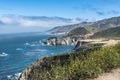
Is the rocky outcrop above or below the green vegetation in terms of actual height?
below

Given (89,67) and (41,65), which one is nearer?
(89,67)

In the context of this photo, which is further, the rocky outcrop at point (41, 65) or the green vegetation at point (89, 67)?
the rocky outcrop at point (41, 65)

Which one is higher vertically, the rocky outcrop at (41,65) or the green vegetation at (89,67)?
the green vegetation at (89,67)

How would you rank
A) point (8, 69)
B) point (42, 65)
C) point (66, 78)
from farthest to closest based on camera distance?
point (8, 69)
point (42, 65)
point (66, 78)

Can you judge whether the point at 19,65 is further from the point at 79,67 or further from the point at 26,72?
the point at 79,67

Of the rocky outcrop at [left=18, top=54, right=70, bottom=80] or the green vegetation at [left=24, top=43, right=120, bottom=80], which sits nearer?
the green vegetation at [left=24, top=43, right=120, bottom=80]

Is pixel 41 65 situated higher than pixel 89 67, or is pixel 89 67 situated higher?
pixel 89 67

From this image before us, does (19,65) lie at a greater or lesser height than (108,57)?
lesser

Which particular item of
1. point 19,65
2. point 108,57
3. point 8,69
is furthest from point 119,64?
point 19,65

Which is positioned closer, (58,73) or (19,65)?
(58,73)

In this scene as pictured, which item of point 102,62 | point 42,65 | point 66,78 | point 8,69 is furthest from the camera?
point 8,69

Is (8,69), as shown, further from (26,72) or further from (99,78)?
(99,78)
